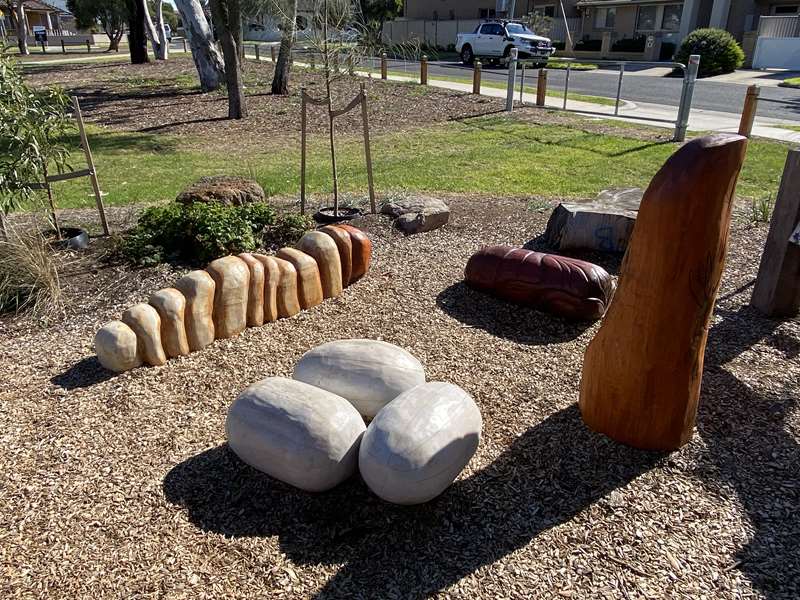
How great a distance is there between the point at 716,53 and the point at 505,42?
8.70 m

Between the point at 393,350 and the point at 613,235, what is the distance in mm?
3332

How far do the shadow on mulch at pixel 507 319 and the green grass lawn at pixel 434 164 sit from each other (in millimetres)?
3684

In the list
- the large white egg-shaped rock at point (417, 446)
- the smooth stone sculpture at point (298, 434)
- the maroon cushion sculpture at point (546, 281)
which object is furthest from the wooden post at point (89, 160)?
the large white egg-shaped rock at point (417, 446)

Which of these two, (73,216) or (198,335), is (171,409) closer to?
(198,335)

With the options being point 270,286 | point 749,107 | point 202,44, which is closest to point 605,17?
point 202,44

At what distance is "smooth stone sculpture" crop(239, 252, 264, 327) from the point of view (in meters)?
4.59

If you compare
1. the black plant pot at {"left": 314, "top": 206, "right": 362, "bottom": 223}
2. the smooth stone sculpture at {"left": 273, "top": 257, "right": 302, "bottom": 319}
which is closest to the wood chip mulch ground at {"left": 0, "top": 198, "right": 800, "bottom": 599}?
the smooth stone sculpture at {"left": 273, "top": 257, "right": 302, "bottom": 319}

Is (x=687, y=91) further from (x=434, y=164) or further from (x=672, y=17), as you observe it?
(x=672, y=17)

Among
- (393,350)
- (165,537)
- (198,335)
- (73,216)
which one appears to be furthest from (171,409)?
(73,216)

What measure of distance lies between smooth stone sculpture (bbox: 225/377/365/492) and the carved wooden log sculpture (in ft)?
4.42

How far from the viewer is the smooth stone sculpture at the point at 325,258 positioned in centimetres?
505

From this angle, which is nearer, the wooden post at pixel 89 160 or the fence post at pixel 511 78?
the wooden post at pixel 89 160

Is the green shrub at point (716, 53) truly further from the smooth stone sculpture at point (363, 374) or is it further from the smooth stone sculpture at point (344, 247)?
the smooth stone sculpture at point (363, 374)

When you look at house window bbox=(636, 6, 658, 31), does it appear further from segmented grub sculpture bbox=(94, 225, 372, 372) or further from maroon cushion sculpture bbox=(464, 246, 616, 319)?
segmented grub sculpture bbox=(94, 225, 372, 372)
